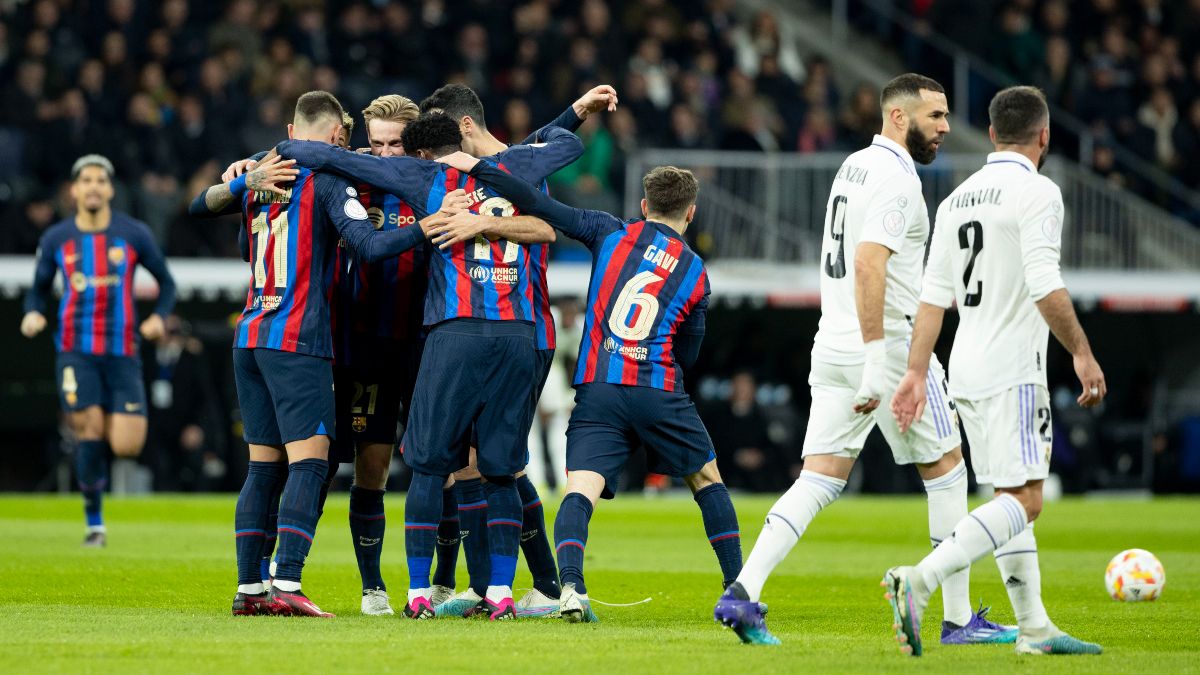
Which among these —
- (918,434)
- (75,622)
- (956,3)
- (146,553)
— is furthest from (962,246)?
(956,3)

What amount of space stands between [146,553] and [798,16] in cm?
1878

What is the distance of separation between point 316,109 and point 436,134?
60cm

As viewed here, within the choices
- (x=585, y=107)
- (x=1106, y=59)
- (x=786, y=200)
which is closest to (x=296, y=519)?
(x=585, y=107)

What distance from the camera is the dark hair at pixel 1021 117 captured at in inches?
267

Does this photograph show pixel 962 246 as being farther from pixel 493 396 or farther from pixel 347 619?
pixel 347 619

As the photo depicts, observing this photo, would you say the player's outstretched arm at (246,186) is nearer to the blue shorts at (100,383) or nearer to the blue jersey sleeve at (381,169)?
the blue jersey sleeve at (381,169)

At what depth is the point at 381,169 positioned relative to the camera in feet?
25.0

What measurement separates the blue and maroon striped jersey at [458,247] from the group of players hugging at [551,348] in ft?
0.03

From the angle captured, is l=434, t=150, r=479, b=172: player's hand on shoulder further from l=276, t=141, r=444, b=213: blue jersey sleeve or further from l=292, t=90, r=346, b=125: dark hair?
l=292, t=90, r=346, b=125: dark hair

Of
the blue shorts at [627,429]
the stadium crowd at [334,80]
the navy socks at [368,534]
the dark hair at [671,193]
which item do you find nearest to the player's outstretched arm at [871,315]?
the blue shorts at [627,429]

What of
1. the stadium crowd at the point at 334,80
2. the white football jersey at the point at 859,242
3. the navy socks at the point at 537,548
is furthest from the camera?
the stadium crowd at the point at 334,80

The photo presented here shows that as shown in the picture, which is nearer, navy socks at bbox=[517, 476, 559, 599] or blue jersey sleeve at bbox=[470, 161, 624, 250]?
blue jersey sleeve at bbox=[470, 161, 624, 250]

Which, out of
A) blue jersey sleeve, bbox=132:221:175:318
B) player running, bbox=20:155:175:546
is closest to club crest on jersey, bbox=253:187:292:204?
player running, bbox=20:155:175:546

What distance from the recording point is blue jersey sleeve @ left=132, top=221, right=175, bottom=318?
12.6 metres
